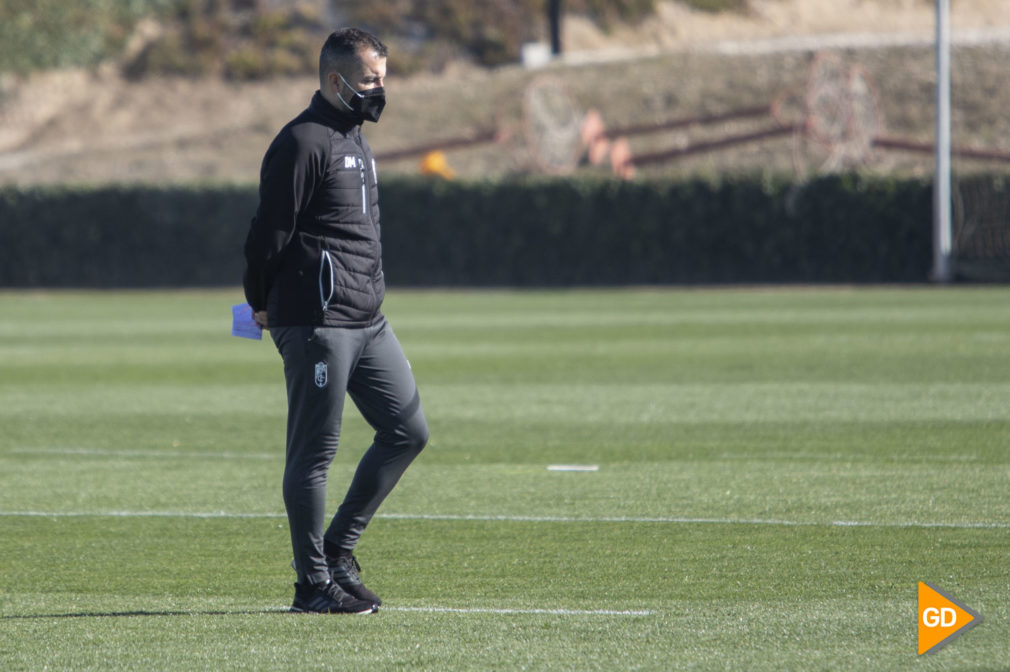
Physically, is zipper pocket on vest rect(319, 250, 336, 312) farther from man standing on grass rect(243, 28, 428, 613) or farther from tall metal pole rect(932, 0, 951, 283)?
tall metal pole rect(932, 0, 951, 283)

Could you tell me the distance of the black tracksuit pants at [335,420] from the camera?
5812 mm

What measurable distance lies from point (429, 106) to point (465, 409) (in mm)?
44625

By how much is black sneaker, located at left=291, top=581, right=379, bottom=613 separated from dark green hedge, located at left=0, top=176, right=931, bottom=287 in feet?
97.6

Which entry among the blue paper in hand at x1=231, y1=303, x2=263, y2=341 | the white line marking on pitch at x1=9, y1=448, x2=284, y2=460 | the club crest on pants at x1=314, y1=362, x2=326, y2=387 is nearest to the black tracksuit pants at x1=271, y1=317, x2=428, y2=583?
the club crest on pants at x1=314, y1=362, x2=326, y2=387

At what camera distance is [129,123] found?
64.4 metres

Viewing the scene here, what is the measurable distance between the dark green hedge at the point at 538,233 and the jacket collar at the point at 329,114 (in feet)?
97.4

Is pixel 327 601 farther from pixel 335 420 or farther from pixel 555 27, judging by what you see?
pixel 555 27

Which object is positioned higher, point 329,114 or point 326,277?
point 329,114

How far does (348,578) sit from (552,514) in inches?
96.7

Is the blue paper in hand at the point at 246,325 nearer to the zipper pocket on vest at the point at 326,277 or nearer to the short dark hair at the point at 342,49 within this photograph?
the zipper pocket on vest at the point at 326,277

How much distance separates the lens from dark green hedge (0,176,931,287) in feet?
113

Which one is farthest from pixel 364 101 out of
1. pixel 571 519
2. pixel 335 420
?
pixel 571 519

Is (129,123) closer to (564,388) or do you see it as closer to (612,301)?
(612,301)
